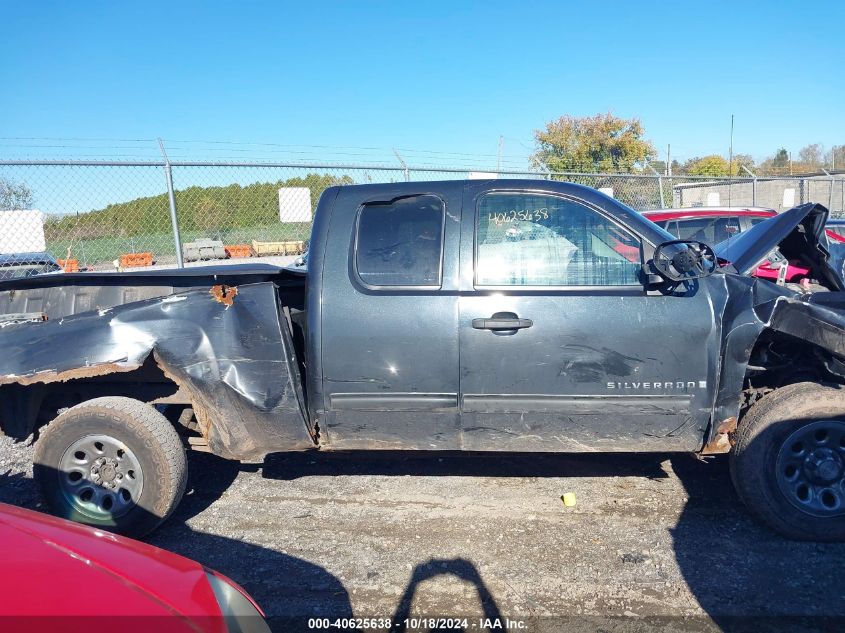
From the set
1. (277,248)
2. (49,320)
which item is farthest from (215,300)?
(277,248)

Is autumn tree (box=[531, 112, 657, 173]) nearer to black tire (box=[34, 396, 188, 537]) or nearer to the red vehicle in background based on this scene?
the red vehicle in background

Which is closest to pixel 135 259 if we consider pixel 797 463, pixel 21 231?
pixel 21 231

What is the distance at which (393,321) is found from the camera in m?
3.67

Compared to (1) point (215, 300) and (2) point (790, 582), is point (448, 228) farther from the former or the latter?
(2) point (790, 582)

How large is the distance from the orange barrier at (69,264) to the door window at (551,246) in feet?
19.3

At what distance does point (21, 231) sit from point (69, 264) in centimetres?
64

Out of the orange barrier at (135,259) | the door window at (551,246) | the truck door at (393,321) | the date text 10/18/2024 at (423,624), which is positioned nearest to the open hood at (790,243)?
the door window at (551,246)

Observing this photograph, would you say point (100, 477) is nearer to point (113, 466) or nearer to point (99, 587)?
point (113, 466)

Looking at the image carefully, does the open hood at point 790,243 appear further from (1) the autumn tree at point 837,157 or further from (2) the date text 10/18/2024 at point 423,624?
(1) the autumn tree at point 837,157

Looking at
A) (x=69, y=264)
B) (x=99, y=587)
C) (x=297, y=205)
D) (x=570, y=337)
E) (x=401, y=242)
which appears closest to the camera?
(x=99, y=587)

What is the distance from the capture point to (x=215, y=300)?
3740 mm

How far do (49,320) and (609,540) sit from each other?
344cm

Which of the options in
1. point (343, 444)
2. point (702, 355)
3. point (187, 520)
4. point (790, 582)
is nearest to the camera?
point (790, 582)

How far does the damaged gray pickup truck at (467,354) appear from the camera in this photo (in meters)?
3.59
